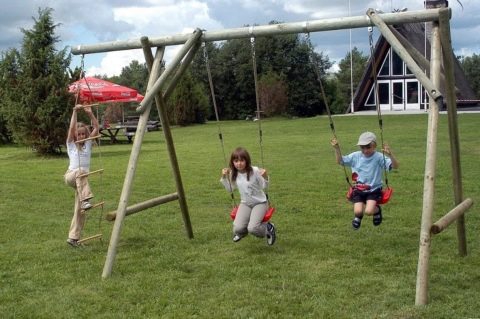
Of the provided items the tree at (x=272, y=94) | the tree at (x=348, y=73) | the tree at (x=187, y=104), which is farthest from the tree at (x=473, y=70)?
the tree at (x=187, y=104)

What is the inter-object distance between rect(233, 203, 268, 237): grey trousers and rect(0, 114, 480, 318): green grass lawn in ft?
0.74

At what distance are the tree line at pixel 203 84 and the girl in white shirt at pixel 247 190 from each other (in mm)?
864

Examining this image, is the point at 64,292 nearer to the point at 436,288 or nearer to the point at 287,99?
the point at 436,288

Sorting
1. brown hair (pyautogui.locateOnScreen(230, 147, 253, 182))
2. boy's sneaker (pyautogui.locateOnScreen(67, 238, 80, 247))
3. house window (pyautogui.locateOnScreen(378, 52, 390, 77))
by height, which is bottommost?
boy's sneaker (pyautogui.locateOnScreen(67, 238, 80, 247))

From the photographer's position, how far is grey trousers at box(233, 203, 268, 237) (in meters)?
6.96

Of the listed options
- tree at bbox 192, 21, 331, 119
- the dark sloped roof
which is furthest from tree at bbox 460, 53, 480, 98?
the dark sloped roof

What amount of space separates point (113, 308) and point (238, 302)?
108 centimetres

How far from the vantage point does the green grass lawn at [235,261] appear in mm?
5148

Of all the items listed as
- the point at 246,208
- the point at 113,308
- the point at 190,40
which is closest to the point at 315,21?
the point at 190,40

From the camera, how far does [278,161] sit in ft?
56.4

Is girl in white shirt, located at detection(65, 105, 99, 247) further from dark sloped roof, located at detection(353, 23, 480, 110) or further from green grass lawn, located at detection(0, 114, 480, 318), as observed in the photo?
dark sloped roof, located at detection(353, 23, 480, 110)

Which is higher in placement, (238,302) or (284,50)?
(284,50)

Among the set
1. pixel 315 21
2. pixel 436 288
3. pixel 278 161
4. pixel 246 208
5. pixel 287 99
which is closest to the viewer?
pixel 436 288

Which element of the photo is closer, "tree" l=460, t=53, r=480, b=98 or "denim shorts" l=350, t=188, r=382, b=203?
"denim shorts" l=350, t=188, r=382, b=203
